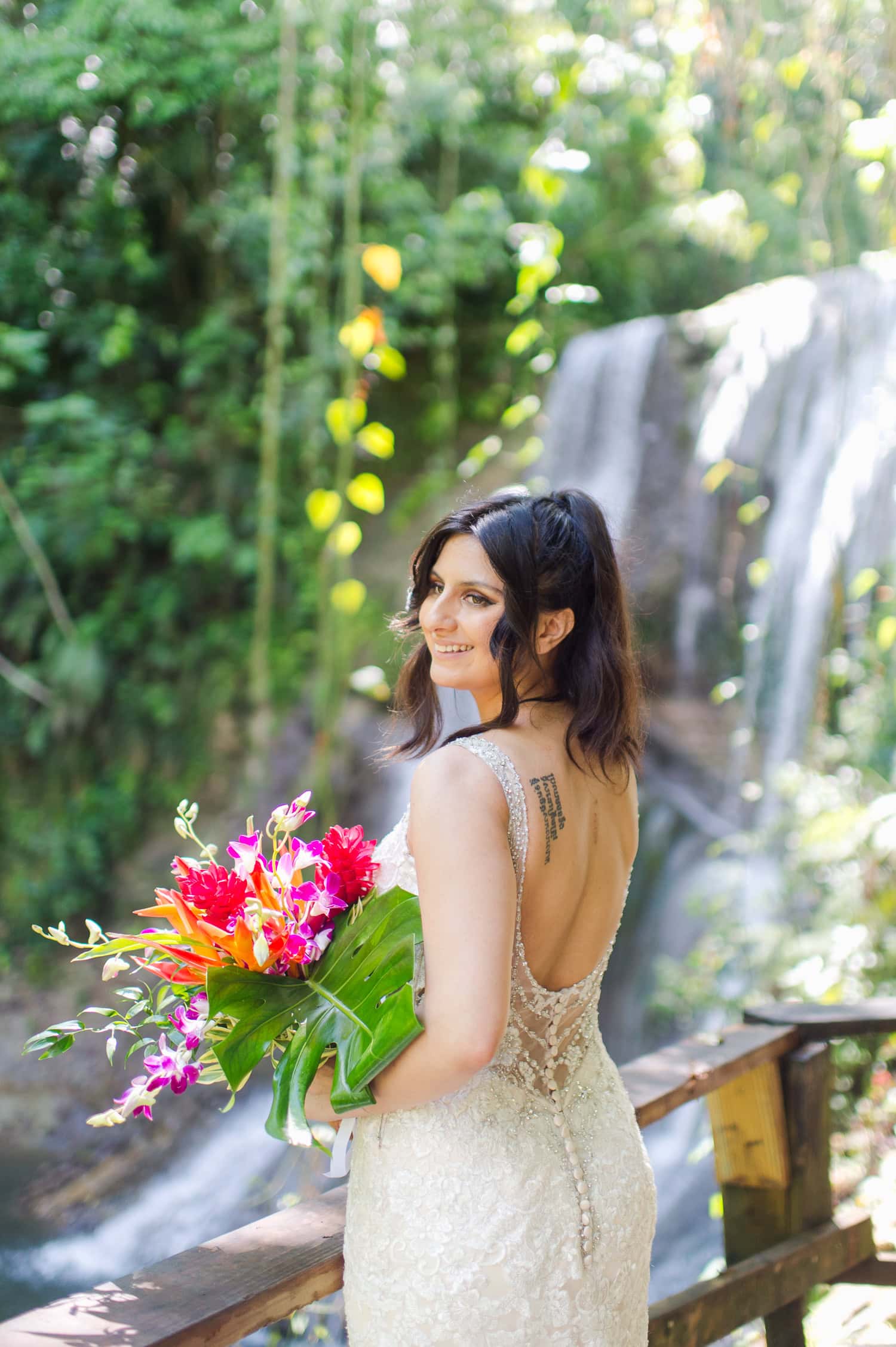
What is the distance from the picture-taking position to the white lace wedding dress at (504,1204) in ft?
3.87

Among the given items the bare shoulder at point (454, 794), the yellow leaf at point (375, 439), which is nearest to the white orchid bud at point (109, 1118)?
the bare shoulder at point (454, 794)

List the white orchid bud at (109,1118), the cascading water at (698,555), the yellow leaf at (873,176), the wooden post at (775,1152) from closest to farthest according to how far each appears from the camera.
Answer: the white orchid bud at (109,1118)
the wooden post at (775,1152)
the yellow leaf at (873,176)
the cascading water at (698,555)

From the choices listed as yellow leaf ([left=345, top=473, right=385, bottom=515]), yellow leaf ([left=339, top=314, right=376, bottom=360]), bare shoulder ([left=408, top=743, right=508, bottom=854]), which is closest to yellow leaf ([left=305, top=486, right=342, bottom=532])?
yellow leaf ([left=345, top=473, right=385, bottom=515])

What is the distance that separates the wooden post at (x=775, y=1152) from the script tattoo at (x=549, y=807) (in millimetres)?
1128

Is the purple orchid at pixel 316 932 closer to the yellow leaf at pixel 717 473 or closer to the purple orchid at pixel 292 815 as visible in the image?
the purple orchid at pixel 292 815

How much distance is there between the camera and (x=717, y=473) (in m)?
5.86

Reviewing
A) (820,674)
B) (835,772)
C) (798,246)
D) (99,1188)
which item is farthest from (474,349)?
(99,1188)

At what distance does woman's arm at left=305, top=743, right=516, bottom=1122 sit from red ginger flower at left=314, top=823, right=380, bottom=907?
127mm

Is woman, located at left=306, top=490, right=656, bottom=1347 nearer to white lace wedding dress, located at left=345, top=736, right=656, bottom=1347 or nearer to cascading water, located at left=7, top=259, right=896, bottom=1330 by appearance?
white lace wedding dress, located at left=345, top=736, right=656, bottom=1347

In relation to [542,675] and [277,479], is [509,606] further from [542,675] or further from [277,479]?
[277,479]

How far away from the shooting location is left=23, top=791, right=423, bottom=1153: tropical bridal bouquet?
1.12 meters

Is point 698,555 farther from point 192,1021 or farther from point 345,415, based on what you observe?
point 192,1021

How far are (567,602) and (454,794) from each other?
0.97 feet

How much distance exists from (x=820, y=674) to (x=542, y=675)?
4514 millimetres
